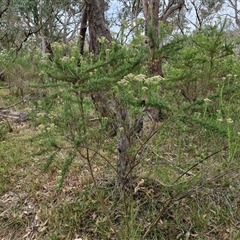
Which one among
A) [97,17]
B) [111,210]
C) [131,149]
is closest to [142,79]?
[131,149]

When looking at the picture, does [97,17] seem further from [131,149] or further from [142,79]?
[142,79]

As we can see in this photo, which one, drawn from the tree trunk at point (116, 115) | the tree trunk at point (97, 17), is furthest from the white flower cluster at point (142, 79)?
the tree trunk at point (97, 17)

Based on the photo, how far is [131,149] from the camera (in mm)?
1664

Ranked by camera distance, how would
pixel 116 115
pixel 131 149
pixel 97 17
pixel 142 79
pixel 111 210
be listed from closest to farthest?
pixel 142 79 < pixel 131 149 < pixel 116 115 < pixel 111 210 < pixel 97 17

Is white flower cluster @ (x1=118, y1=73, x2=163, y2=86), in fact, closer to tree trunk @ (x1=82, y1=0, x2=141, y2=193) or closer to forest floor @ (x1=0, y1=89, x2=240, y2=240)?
tree trunk @ (x1=82, y1=0, x2=141, y2=193)

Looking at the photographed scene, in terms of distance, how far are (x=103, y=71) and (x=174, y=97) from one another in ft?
1.37

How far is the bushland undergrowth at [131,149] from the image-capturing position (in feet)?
4.66

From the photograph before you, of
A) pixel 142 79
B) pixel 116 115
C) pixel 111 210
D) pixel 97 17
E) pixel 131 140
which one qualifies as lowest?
pixel 111 210

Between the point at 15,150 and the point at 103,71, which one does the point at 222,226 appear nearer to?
the point at 103,71

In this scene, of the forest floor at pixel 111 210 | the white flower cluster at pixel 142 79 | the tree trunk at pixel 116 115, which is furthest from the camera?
the forest floor at pixel 111 210

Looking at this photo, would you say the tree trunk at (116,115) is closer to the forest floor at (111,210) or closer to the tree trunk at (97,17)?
the tree trunk at (97,17)

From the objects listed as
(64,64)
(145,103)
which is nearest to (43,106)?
(64,64)

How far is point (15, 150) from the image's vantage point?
318 centimetres

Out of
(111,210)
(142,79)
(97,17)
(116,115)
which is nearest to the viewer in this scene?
(142,79)
